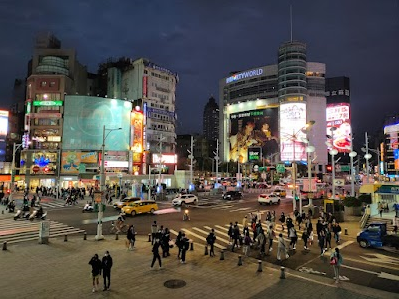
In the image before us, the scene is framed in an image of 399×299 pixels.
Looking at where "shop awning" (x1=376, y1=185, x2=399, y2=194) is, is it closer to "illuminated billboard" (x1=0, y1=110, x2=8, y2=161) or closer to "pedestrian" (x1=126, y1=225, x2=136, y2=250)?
"pedestrian" (x1=126, y1=225, x2=136, y2=250)

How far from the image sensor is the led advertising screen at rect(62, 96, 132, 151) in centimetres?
6781

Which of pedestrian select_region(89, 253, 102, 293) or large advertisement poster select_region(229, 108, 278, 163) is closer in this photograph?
pedestrian select_region(89, 253, 102, 293)

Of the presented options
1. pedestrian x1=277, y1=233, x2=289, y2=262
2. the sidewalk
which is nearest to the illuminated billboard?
the sidewalk

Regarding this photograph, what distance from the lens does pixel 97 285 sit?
38.6 feet

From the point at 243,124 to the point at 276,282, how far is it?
398ft

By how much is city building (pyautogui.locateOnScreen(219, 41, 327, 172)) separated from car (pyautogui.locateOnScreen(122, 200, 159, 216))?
84.9 metres

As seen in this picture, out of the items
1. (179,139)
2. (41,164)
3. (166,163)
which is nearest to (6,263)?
(41,164)

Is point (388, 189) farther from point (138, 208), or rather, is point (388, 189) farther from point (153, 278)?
point (153, 278)

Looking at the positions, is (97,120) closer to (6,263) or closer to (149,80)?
(149,80)

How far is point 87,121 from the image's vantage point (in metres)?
68.7

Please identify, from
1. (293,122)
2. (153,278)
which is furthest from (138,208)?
(293,122)

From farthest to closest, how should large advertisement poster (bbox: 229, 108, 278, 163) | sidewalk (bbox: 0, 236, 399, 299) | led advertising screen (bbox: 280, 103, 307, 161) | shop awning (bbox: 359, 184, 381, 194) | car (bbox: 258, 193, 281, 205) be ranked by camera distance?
1. large advertisement poster (bbox: 229, 108, 278, 163)
2. led advertising screen (bbox: 280, 103, 307, 161)
3. car (bbox: 258, 193, 281, 205)
4. shop awning (bbox: 359, 184, 381, 194)
5. sidewalk (bbox: 0, 236, 399, 299)

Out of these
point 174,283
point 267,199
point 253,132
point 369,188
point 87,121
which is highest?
point 253,132

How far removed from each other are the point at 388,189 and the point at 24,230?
32697 millimetres
